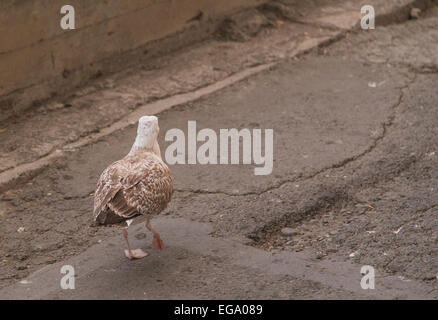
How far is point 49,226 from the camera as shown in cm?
584

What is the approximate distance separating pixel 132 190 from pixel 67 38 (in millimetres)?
3115

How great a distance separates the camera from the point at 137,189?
16.8ft

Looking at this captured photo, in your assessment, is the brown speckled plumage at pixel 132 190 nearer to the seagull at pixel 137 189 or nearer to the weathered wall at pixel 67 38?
the seagull at pixel 137 189

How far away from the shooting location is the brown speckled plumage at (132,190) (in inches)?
196

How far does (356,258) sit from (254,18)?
16.7ft

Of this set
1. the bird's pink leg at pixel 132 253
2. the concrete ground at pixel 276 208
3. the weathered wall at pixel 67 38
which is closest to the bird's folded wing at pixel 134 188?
the bird's pink leg at pixel 132 253

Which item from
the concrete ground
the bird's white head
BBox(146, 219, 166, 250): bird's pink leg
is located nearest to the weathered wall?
the concrete ground

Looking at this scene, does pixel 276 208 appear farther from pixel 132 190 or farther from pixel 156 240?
pixel 132 190

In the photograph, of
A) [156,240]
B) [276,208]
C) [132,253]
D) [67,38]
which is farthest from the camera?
[67,38]

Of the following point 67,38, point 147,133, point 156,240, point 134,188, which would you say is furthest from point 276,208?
point 67,38
